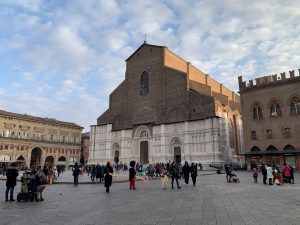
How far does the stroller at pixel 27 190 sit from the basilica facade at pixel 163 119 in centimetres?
3237

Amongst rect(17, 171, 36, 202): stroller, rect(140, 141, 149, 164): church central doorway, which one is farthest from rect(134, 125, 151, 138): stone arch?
rect(17, 171, 36, 202): stroller

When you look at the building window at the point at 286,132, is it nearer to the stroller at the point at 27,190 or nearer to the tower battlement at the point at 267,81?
the tower battlement at the point at 267,81

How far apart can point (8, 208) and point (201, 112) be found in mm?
36449

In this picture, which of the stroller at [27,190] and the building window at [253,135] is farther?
the building window at [253,135]

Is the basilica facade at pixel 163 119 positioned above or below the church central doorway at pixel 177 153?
above

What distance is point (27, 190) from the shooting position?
11211 mm

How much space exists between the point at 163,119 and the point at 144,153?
7.54m

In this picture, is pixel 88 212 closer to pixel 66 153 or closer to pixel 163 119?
pixel 163 119

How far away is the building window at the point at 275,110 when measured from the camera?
33.2 meters

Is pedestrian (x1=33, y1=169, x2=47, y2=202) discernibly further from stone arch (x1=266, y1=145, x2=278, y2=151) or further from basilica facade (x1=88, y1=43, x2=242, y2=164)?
basilica facade (x1=88, y1=43, x2=242, y2=164)

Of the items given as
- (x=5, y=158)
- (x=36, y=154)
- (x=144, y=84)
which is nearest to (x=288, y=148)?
(x=144, y=84)

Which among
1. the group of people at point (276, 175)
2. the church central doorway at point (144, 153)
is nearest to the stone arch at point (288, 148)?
the group of people at point (276, 175)

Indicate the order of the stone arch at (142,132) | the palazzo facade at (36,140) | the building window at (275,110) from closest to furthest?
the building window at (275,110), the stone arch at (142,132), the palazzo facade at (36,140)

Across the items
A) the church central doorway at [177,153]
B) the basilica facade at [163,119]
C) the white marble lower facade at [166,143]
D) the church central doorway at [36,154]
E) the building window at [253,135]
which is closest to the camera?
the building window at [253,135]
